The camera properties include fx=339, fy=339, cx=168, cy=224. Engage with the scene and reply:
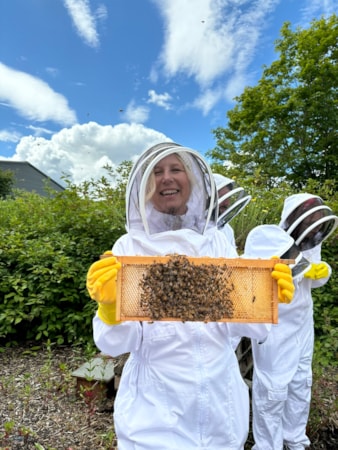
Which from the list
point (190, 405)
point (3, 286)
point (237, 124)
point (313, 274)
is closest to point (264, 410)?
point (313, 274)

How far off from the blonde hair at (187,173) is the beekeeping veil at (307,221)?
1.31m

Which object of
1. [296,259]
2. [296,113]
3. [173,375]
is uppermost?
[296,113]

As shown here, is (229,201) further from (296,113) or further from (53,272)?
(296,113)

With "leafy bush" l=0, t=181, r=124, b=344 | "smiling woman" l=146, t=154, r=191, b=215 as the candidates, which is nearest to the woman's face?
"smiling woman" l=146, t=154, r=191, b=215

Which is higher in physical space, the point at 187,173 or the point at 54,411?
the point at 187,173

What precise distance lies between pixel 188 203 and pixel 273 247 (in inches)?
30.8

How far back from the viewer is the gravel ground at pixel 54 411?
2.81 m

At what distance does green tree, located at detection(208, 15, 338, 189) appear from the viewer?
1661cm

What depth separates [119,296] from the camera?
1462 mm

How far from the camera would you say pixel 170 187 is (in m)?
1.90

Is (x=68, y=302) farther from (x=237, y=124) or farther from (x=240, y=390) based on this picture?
(x=237, y=124)

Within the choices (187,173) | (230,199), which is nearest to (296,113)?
(230,199)

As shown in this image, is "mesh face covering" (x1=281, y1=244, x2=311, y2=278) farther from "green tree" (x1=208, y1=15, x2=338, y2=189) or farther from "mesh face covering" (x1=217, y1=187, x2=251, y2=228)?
"green tree" (x1=208, y1=15, x2=338, y2=189)

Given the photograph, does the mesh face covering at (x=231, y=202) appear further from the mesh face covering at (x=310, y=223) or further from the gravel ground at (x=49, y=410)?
the gravel ground at (x=49, y=410)
